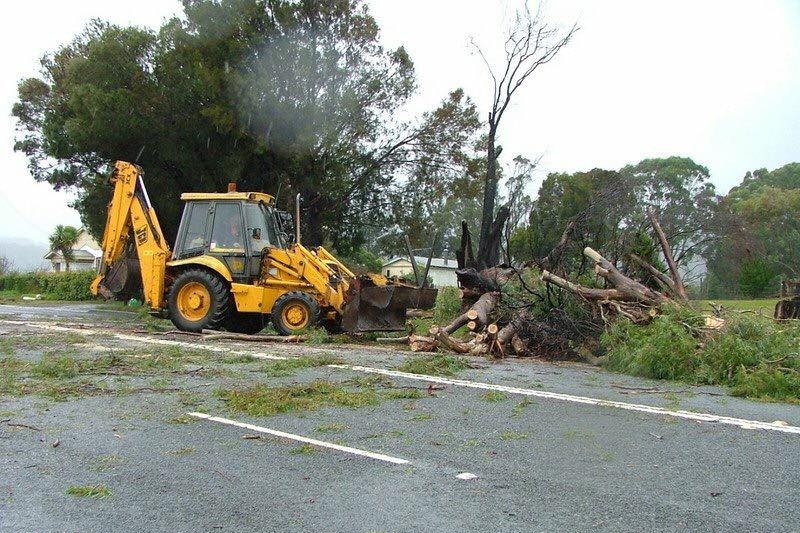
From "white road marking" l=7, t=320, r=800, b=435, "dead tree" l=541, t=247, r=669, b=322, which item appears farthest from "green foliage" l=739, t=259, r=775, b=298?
"white road marking" l=7, t=320, r=800, b=435

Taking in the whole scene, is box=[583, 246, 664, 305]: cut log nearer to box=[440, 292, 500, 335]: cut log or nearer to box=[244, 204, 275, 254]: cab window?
box=[440, 292, 500, 335]: cut log

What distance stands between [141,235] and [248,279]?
3.09 metres

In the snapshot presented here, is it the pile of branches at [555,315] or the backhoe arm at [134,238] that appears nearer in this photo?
the pile of branches at [555,315]

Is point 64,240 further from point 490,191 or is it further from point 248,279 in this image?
point 248,279

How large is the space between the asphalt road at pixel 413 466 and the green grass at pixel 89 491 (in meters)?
0.05

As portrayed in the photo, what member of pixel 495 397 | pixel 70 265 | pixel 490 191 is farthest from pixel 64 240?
pixel 495 397

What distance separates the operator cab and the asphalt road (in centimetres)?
661

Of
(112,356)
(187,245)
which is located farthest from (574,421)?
(187,245)

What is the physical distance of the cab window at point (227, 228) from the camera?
14711 millimetres

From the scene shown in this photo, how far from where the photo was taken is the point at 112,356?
10.5 metres

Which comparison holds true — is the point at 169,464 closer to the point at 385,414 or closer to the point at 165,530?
the point at 165,530

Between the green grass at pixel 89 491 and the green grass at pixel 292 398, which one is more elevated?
the green grass at pixel 292 398

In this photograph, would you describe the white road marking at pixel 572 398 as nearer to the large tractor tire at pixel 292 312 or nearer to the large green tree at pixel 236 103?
the large tractor tire at pixel 292 312

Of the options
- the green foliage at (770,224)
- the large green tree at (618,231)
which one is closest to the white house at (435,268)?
the green foliage at (770,224)
